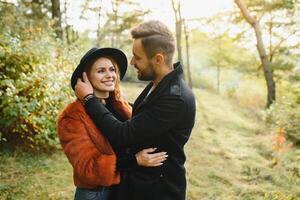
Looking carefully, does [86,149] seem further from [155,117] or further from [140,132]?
[155,117]

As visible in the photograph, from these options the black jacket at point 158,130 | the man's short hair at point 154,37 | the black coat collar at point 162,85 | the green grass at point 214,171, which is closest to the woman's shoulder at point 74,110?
the black jacket at point 158,130

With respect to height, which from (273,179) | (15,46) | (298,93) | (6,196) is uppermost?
(15,46)

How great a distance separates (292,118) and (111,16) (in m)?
17.7

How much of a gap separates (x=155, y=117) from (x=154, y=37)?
1.77ft

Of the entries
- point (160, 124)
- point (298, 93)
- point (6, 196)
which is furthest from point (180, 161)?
point (298, 93)

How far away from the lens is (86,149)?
8.80 ft

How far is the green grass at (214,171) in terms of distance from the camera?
588 cm

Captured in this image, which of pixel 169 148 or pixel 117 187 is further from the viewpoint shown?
pixel 117 187

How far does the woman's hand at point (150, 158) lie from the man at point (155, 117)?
0.18 feet

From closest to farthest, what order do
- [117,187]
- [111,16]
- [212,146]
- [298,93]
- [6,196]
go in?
1. [117,187]
2. [6,196]
3. [298,93]
4. [212,146]
5. [111,16]

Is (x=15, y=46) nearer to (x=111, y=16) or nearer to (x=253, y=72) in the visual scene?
(x=253, y=72)

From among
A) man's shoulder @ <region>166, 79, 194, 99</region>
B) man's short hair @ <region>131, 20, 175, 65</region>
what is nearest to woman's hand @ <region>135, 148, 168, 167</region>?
man's shoulder @ <region>166, 79, 194, 99</region>

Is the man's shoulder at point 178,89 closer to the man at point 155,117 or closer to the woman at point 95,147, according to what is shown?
the man at point 155,117

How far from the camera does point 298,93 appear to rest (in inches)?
323
